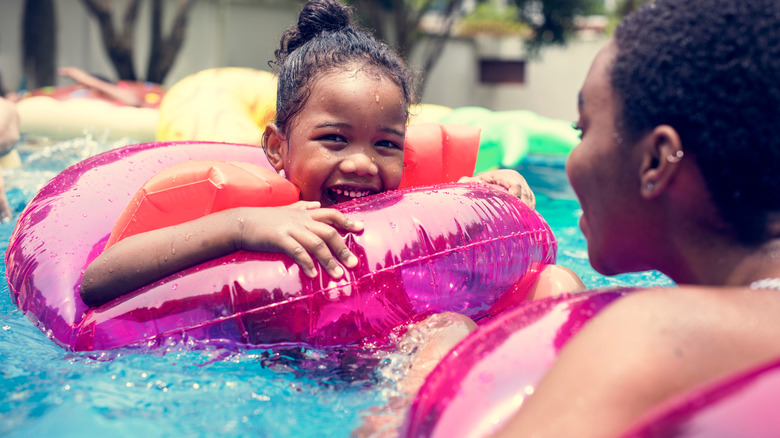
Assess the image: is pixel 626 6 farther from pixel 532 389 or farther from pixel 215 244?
pixel 532 389

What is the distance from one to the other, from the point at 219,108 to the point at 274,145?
10.3 feet

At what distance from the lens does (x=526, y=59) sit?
15891 mm

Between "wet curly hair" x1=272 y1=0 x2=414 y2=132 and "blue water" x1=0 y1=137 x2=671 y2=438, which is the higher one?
"wet curly hair" x1=272 y1=0 x2=414 y2=132

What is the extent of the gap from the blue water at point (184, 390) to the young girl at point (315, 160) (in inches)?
10.3

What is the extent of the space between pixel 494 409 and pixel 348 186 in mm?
1475

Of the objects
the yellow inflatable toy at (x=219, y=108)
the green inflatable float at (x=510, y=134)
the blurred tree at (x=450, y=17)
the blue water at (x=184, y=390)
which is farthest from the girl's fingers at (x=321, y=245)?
the blurred tree at (x=450, y=17)

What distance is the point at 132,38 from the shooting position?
11820 millimetres

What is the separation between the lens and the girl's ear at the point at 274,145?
3.04m

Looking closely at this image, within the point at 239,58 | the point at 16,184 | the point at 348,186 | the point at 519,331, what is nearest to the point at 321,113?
the point at 348,186

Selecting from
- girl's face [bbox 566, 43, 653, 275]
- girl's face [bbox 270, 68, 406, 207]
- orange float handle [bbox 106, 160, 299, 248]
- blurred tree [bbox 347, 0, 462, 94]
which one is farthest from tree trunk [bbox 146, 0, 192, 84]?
girl's face [bbox 566, 43, 653, 275]

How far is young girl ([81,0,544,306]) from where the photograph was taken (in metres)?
2.29

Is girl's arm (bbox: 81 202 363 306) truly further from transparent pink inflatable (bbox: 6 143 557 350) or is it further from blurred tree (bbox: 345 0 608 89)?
blurred tree (bbox: 345 0 608 89)

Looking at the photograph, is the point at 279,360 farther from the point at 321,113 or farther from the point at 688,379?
the point at 688,379

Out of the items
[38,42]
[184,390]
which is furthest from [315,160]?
[38,42]
